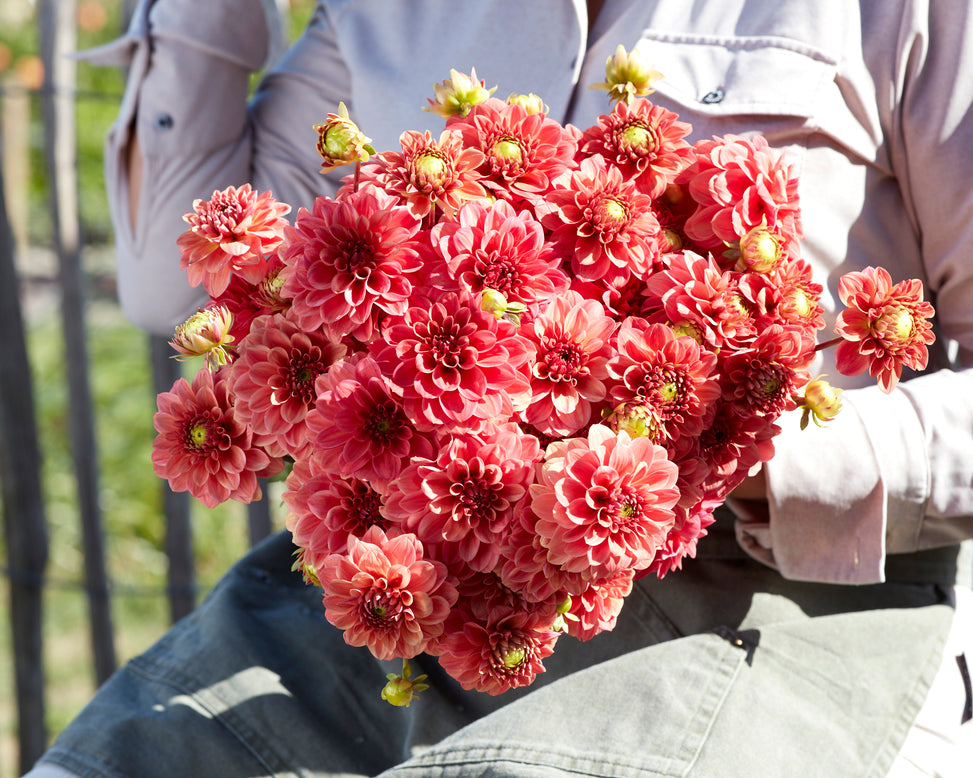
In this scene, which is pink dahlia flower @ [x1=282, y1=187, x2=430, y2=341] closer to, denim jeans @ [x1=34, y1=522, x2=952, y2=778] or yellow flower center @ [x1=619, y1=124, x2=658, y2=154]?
yellow flower center @ [x1=619, y1=124, x2=658, y2=154]

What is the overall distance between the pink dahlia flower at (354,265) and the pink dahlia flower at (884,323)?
0.30 metres

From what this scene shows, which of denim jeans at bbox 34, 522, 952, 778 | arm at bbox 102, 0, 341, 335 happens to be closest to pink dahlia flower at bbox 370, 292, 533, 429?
denim jeans at bbox 34, 522, 952, 778

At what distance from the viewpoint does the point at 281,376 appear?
0.62 meters

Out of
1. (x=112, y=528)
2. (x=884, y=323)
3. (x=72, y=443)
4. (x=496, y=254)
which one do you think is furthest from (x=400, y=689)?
(x=112, y=528)

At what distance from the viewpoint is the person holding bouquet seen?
611 millimetres

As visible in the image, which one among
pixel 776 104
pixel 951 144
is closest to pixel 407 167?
pixel 776 104

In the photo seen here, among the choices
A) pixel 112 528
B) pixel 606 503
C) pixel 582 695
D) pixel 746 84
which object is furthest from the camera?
pixel 112 528

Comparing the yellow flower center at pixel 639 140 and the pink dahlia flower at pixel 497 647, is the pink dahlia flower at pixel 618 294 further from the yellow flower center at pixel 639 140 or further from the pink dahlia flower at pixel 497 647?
the pink dahlia flower at pixel 497 647

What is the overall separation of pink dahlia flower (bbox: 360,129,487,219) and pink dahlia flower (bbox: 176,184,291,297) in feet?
0.26

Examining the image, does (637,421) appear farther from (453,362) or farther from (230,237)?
(230,237)

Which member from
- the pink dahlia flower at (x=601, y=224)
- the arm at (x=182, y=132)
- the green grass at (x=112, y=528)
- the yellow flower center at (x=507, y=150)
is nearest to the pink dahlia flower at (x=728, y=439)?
the pink dahlia flower at (x=601, y=224)

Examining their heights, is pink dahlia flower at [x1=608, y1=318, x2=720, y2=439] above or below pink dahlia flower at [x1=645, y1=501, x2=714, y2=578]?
above

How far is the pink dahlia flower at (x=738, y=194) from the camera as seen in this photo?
65cm

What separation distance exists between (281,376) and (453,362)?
0.42ft
